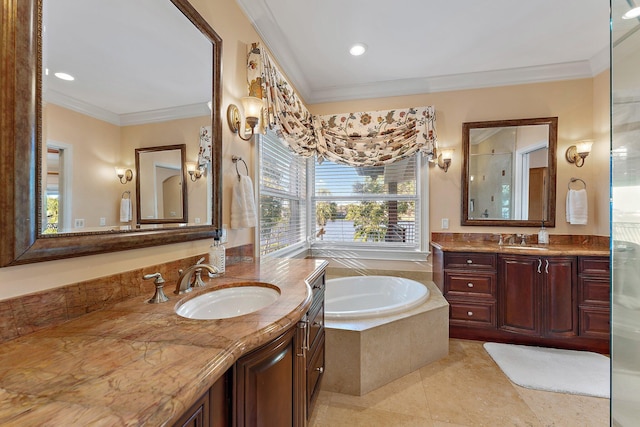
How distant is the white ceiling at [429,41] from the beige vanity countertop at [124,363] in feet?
6.64

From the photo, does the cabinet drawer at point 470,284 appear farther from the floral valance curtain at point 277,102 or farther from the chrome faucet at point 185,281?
the chrome faucet at point 185,281

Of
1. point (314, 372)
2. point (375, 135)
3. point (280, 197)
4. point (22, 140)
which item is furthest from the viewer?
point (375, 135)

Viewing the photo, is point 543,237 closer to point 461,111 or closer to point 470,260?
point 470,260

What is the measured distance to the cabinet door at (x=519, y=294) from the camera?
7.65ft

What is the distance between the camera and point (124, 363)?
587 millimetres

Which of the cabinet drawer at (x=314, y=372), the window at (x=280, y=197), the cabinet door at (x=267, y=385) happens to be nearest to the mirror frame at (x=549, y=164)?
the window at (x=280, y=197)

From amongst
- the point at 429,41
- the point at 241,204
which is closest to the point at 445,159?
the point at 429,41

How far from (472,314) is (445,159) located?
1615 millimetres

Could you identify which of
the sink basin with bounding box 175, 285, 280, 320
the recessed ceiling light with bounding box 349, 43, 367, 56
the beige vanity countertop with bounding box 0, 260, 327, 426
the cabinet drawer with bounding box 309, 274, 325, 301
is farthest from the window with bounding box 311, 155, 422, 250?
the beige vanity countertop with bounding box 0, 260, 327, 426

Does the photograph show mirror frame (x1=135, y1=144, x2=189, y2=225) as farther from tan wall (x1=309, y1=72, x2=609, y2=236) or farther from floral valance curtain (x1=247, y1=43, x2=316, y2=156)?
tan wall (x1=309, y1=72, x2=609, y2=236)

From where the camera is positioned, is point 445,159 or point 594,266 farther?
point 445,159

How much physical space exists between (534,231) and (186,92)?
3396 millimetres

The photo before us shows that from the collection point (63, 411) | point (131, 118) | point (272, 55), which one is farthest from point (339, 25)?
point (63, 411)

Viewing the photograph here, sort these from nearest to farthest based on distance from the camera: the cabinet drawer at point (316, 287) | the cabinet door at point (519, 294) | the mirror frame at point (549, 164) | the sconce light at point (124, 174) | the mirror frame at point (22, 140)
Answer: the mirror frame at point (22, 140) < the sconce light at point (124, 174) < the cabinet drawer at point (316, 287) < the cabinet door at point (519, 294) < the mirror frame at point (549, 164)
